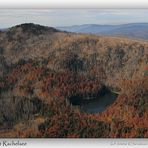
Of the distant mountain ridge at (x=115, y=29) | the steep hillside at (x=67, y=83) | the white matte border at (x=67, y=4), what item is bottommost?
the steep hillside at (x=67, y=83)

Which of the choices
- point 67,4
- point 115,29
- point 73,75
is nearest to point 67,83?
point 73,75

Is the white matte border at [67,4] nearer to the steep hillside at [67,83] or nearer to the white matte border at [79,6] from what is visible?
the white matte border at [79,6]

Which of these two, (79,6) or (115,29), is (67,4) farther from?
(115,29)

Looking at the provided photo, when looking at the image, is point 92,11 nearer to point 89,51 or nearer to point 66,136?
point 89,51

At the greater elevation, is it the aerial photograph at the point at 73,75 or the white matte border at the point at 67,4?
the white matte border at the point at 67,4

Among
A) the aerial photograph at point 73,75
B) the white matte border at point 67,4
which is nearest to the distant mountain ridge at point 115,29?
the aerial photograph at point 73,75

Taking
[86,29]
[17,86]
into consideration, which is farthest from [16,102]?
[86,29]

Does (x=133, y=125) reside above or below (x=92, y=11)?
below
